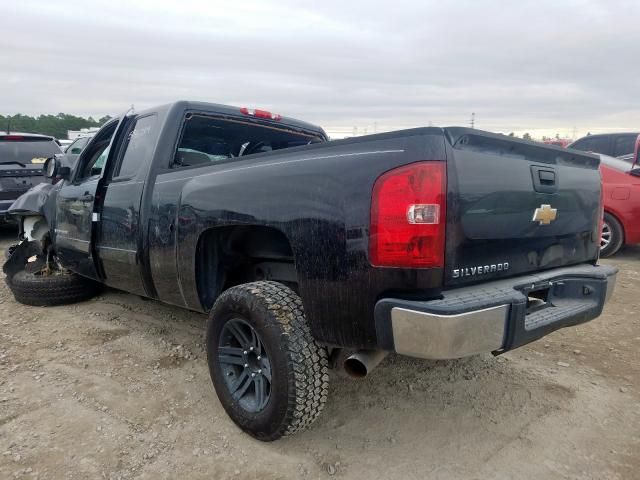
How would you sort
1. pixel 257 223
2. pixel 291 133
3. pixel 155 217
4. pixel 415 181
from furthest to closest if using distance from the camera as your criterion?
pixel 291 133 → pixel 155 217 → pixel 257 223 → pixel 415 181

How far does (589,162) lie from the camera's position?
9.64 feet

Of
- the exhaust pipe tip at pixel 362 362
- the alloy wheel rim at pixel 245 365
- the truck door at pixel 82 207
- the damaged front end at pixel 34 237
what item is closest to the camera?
the exhaust pipe tip at pixel 362 362

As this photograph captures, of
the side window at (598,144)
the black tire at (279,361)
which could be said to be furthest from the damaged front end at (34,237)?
the side window at (598,144)

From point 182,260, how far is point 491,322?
1.84 meters

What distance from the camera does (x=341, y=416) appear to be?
2.87 m

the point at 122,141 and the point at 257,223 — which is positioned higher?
the point at 122,141

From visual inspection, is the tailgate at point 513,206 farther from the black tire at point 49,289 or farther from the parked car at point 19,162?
the parked car at point 19,162

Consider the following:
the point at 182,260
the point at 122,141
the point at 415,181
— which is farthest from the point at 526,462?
the point at 122,141

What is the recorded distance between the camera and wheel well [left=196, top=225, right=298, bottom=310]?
9.37 feet

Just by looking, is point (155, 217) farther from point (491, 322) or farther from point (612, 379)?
point (612, 379)

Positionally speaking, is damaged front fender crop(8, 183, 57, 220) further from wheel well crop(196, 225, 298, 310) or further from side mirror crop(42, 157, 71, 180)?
wheel well crop(196, 225, 298, 310)

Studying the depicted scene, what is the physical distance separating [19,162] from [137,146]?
5905mm

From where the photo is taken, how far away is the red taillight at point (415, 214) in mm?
1988

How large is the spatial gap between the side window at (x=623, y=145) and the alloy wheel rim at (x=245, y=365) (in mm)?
10098
